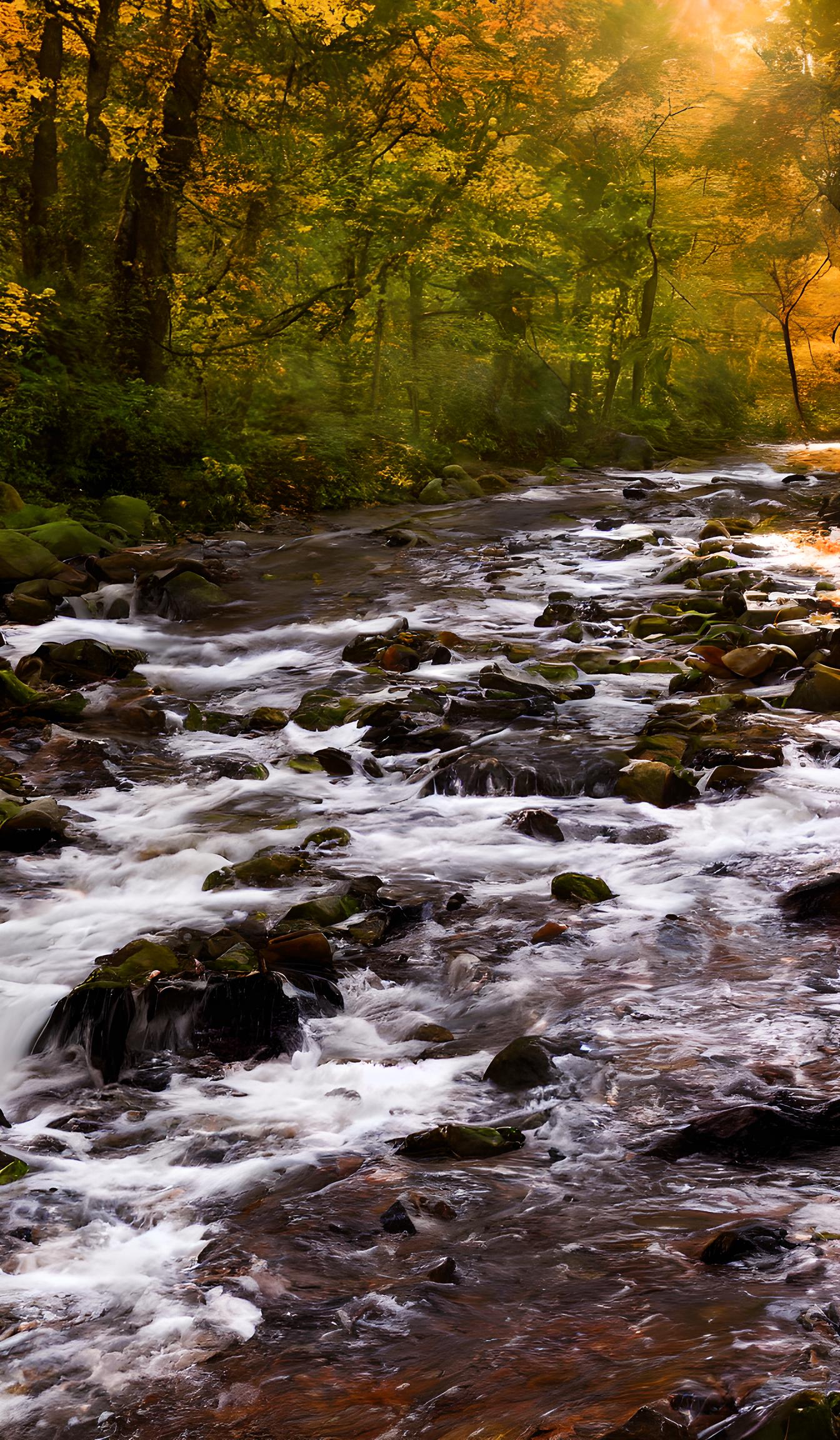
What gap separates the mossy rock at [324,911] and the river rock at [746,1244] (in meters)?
2.67

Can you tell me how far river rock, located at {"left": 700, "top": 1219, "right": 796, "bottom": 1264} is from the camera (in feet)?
9.30

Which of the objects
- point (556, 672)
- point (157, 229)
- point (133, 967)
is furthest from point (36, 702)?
point (157, 229)

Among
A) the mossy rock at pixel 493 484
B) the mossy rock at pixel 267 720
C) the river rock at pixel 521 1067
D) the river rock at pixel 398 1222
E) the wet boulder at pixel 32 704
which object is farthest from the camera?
the mossy rock at pixel 493 484

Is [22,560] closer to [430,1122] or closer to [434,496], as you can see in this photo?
[434,496]

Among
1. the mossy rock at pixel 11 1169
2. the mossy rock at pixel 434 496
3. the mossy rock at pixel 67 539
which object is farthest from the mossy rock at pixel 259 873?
the mossy rock at pixel 434 496

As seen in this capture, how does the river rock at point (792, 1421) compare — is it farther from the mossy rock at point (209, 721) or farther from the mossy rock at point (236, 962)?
the mossy rock at point (209, 721)

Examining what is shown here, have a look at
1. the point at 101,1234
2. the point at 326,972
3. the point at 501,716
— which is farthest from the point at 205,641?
the point at 101,1234

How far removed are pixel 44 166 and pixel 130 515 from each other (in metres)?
4.94

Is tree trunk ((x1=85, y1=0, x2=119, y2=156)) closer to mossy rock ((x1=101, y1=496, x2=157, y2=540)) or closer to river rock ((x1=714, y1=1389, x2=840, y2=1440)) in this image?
mossy rock ((x1=101, y1=496, x2=157, y2=540))

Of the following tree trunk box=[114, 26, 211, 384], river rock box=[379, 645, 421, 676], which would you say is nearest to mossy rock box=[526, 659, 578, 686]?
river rock box=[379, 645, 421, 676]

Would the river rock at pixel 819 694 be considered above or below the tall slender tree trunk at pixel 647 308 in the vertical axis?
below

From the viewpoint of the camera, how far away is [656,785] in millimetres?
6617

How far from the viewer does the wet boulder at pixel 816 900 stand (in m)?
5.09

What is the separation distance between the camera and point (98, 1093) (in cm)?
406
